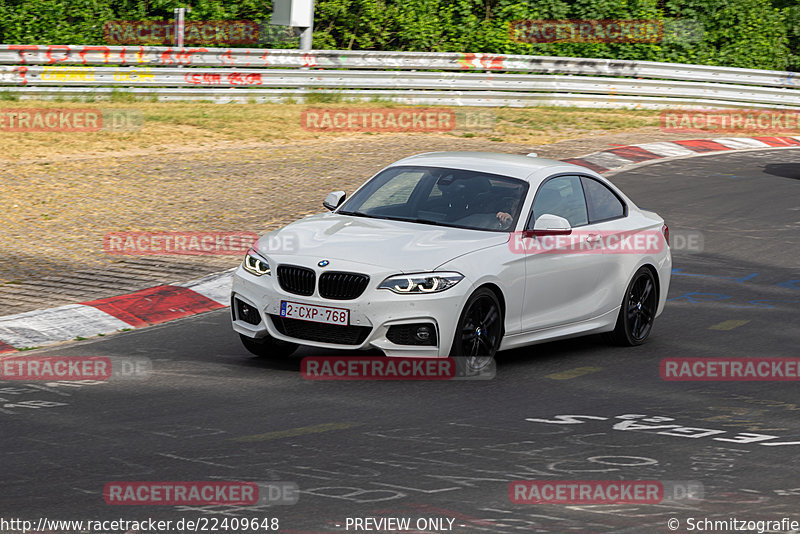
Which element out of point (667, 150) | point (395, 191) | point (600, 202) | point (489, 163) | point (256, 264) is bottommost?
point (667, 150)

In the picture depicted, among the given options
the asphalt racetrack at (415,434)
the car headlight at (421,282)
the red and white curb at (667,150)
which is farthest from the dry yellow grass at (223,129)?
the car headlight at (421,282)

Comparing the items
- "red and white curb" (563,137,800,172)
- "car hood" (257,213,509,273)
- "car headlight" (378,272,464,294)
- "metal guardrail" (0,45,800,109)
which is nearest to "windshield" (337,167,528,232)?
"car hood" (257,213,509,273)

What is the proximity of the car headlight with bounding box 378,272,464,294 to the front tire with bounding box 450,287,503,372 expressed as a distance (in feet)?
0.76

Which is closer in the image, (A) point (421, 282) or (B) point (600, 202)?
(A) point (421, 282)

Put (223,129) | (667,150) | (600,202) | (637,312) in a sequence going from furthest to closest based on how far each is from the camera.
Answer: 1. (667,150)
2. (223,129)
3. (637,312)
4. (600,202)

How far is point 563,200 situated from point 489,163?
0.69 metres

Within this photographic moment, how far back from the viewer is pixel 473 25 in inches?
1281

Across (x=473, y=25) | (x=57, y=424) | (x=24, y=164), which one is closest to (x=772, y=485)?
(x=57, y=424)

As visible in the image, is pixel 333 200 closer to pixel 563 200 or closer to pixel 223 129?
pixel 563 200

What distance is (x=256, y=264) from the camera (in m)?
9.12

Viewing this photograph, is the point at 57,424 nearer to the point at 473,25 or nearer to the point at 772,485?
the point at 772,485

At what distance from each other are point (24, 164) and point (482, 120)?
1079 cm

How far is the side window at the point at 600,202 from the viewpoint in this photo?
10414 mm

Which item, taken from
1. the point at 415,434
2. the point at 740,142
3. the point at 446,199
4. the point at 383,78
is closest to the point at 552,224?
the point at 446,199
